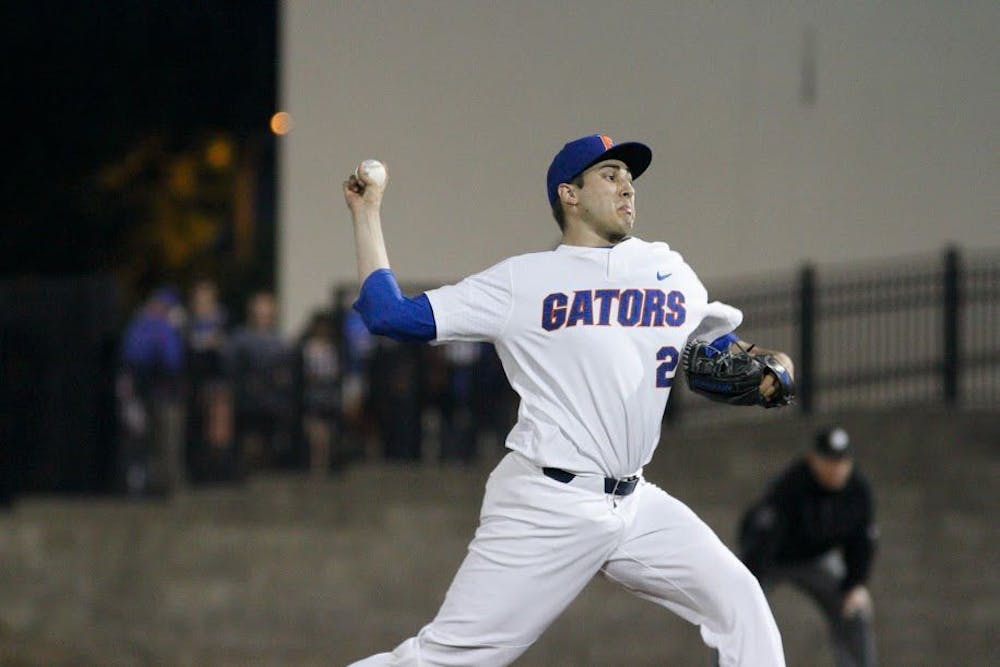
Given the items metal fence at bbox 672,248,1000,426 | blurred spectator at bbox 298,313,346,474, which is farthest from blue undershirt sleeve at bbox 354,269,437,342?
metal fence at bbox 672,248,1000,426

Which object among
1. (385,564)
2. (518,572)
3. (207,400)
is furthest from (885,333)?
(518,572)

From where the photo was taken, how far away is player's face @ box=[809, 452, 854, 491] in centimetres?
898

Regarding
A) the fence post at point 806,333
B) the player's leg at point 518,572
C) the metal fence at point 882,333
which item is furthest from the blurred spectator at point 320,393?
the player's leg at point 518,572

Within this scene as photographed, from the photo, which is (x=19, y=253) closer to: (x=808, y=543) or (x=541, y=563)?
(x=808, y=543)

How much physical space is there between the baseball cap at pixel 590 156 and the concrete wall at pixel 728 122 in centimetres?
837

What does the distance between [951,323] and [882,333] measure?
51 cm

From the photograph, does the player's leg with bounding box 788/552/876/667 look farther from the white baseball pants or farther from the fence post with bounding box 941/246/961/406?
the white baseball pants

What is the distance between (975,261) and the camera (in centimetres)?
1331

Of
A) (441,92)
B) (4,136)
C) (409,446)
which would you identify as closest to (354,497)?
(409,446)

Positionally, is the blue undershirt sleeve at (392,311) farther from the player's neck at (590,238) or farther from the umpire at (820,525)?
the umpire at (820,525)

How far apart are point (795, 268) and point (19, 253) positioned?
42.7 feet

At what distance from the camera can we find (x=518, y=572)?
5367 mm

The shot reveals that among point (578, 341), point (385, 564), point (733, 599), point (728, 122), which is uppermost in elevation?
point (728, 122)

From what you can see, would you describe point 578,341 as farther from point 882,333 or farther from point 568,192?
point 882,333
